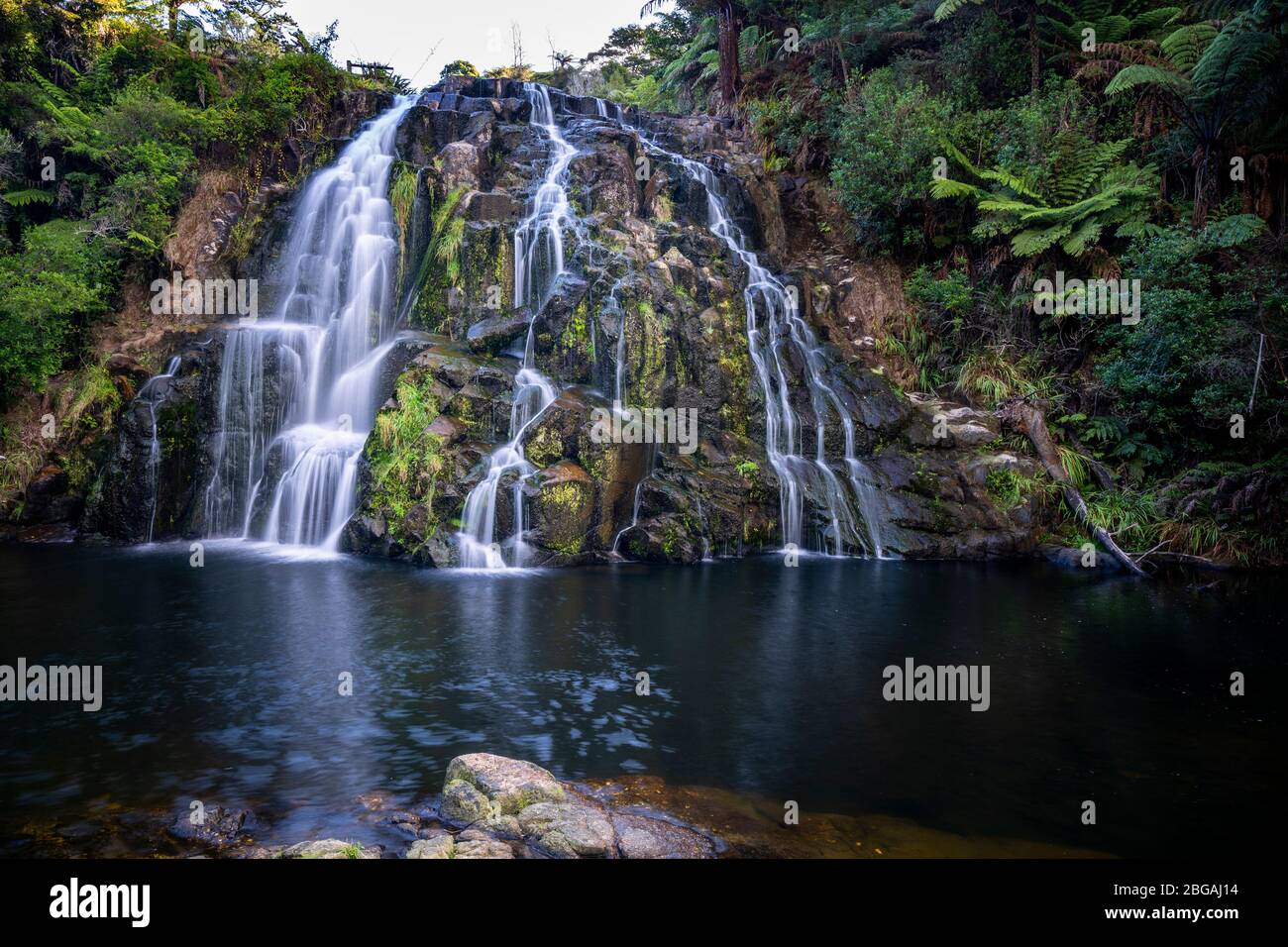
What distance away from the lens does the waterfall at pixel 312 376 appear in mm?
14664

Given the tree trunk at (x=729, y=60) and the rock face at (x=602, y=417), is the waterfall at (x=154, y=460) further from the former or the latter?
the tree trunk at (x=729, y=60)

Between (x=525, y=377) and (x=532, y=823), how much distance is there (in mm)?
11066

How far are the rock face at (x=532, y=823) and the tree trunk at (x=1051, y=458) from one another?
39.4ft

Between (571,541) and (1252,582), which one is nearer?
(1252,582)

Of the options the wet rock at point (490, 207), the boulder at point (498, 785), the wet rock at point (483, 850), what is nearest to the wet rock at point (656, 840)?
the boulder at point (498, 785)

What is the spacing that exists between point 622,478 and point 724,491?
2063mm

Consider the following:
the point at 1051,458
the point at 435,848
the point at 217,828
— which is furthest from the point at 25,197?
the point at 1051,458

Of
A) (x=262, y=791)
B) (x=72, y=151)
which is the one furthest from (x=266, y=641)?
(x=72, y=151)

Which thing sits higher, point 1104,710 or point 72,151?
point 72,151

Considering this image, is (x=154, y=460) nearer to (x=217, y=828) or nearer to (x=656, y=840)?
(x=217, y=828)

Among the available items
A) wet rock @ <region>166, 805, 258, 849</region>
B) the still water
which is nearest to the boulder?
the still water

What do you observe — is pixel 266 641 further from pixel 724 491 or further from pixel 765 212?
pixel 765 212

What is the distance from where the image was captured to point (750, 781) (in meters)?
5.74

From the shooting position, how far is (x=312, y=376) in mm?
16125
